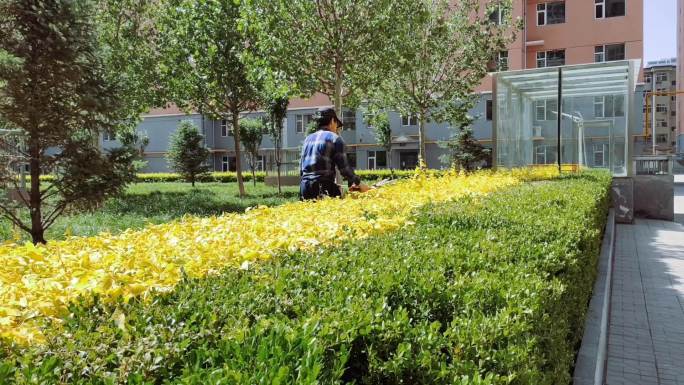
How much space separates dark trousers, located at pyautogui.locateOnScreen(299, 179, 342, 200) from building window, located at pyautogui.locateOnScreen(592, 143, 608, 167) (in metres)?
10.4

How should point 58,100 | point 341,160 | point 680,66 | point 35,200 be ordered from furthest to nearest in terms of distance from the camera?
point 680,66 → point 58,100 → point 35,200 → point 341,160

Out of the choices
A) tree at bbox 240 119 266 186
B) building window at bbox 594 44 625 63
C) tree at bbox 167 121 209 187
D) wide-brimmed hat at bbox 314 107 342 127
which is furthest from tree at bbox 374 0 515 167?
building window at bbox 594 44 625 63

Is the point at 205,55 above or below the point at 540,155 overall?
above

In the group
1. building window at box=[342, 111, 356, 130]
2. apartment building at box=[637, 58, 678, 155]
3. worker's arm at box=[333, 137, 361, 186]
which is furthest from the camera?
apartment building at box=[637, 58, 678, 155]

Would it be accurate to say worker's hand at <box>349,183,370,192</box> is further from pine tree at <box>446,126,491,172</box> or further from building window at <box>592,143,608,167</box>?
pine tree at <box>446,126,491,172</box>

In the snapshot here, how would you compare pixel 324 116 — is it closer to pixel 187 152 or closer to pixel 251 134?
pixel 251 134

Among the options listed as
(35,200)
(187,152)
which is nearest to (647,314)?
(35,200)

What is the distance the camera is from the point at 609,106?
14.2 meters

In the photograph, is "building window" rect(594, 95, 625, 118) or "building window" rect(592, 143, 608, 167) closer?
"building window" rect(594, 95, 625, 118)

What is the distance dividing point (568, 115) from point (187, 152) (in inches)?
763

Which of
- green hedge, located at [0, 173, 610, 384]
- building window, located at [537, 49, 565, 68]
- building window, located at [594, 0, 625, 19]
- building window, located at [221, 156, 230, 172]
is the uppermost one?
building window, located at [594, 0, 625, 19]

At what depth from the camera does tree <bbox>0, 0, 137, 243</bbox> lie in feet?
26.6

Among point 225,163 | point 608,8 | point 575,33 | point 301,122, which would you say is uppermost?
point 608,8

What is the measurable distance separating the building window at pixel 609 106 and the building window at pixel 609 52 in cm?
1847
